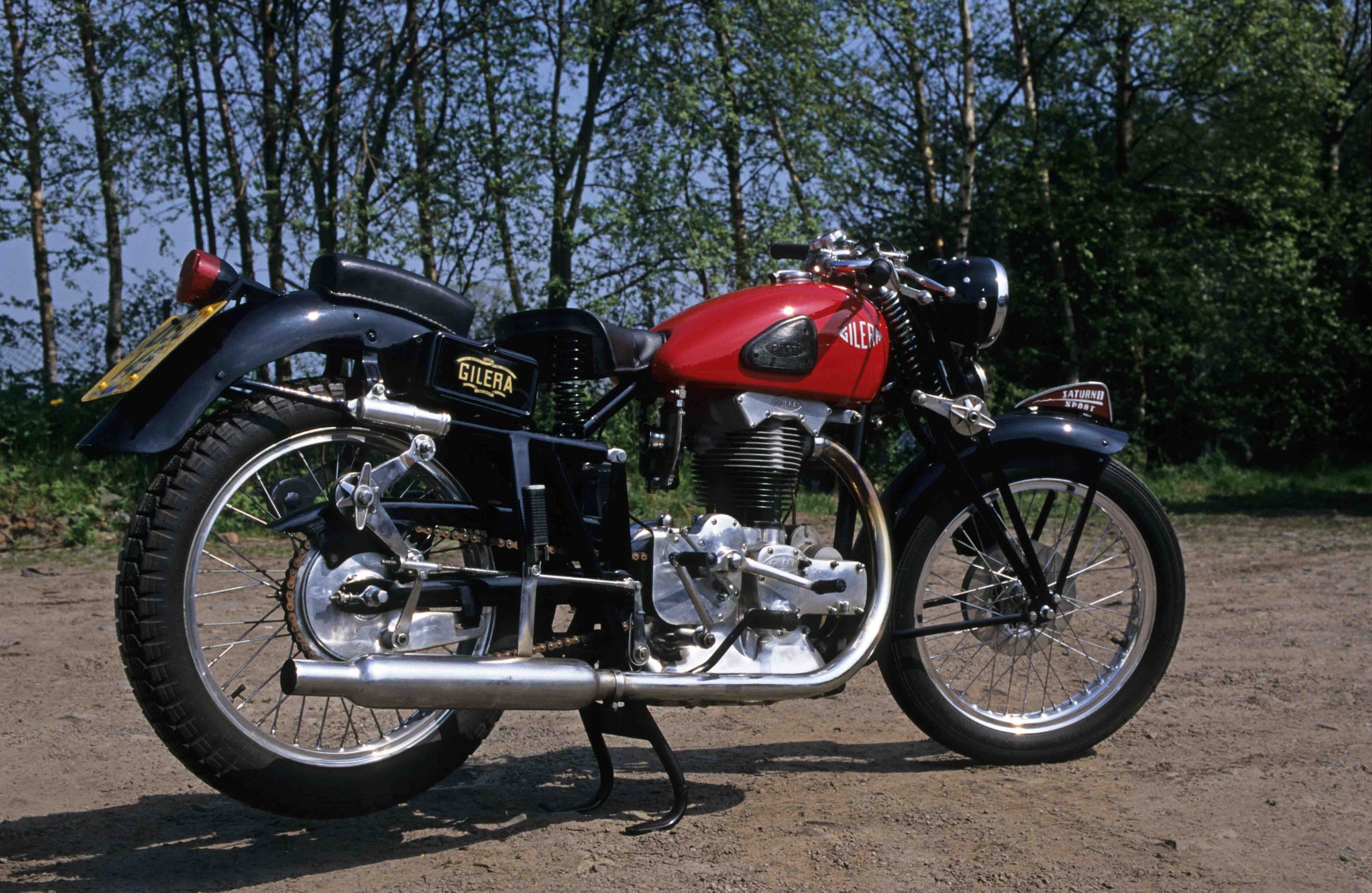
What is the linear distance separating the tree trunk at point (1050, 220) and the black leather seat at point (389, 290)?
16.8 meters

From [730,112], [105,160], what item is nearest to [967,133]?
[730,112]

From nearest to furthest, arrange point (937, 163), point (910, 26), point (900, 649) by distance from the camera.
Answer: point (900, 649), point (910, 26), point (937, 163)

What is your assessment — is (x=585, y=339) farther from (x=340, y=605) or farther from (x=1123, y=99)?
(x=1123, y=99)

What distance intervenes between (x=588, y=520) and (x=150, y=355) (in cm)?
108

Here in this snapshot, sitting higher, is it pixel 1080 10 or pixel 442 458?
pixel 1080 10

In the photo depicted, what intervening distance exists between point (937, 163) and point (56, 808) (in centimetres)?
1824

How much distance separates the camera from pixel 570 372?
3.23m

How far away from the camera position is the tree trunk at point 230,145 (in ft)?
42.2

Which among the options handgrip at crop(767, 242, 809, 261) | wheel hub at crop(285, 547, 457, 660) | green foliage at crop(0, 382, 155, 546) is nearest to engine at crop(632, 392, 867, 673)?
handgrip at crop(767, 242, 809, 261)

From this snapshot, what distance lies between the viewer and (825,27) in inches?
579

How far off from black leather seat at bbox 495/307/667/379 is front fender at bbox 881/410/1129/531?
0.94m

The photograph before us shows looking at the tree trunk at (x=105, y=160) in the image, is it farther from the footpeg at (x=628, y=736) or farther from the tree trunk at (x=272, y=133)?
the footpeg at (x=628, y=736)

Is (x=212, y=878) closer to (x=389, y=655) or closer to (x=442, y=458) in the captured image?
(x=389, y=655)

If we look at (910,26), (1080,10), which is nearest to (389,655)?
(910,26)
